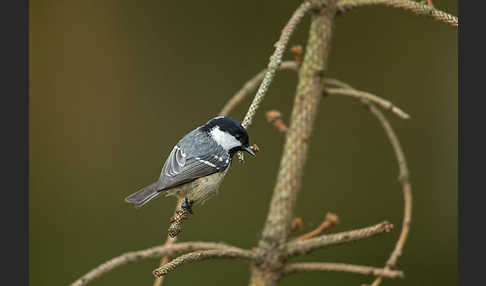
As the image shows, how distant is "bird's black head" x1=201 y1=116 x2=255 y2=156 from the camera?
3.12 feet

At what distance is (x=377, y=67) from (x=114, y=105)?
985 millimetres

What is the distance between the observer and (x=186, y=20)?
2.09 m

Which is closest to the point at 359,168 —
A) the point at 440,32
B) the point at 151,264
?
the point at 440,32

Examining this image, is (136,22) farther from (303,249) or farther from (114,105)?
(303,249)

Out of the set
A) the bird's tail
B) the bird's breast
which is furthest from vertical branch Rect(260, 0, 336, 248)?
the bird's tail

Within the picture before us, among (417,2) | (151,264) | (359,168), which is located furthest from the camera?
(359,168)

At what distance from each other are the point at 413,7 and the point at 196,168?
1.84 feet

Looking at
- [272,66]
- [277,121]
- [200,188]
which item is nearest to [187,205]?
[200,188]

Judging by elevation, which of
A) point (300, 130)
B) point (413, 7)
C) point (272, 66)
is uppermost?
point (413, 7)

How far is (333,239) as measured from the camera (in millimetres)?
1114

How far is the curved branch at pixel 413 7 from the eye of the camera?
111 centimetres

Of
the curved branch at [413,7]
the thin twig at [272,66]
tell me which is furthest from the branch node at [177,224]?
the curved branch at [413,7]

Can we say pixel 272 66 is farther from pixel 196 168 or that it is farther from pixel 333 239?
pixel 333 239

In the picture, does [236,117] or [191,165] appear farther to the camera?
[236,117]
